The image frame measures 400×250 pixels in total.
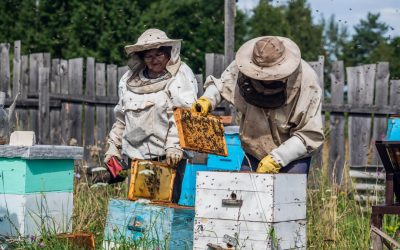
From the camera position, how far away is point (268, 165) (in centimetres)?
521

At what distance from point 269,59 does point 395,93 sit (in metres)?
3.82

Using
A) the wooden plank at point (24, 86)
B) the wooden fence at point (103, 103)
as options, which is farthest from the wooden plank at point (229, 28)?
the wooden plank at point (24, 86)

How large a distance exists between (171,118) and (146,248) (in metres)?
1.20

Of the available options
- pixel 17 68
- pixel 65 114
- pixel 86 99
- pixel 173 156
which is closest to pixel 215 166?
pixel 173 156

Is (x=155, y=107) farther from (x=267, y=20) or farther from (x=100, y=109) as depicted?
(x=267, y=20)

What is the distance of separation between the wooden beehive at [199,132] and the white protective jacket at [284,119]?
0.15m

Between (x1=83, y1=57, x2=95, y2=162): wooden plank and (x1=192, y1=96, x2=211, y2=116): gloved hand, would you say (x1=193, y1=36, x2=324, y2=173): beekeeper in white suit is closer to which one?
(x1=192, y1=96, x2=211, y2=116): gloved hand

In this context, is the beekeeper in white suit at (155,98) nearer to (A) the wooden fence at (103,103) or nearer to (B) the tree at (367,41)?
(A) the wooden fence at (103,103)

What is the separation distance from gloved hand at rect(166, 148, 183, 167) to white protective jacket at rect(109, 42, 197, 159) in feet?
0.13

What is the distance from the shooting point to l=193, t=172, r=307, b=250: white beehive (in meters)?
4.73

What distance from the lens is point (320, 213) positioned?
21.5ft

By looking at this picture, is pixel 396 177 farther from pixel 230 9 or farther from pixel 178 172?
pixel 230 9

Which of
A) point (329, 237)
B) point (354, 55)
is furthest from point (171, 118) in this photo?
point (354, 55)

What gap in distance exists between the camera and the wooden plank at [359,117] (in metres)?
8.80
